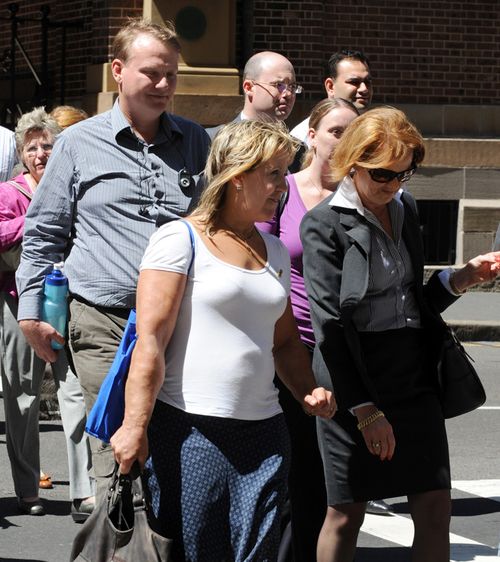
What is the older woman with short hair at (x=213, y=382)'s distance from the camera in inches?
153

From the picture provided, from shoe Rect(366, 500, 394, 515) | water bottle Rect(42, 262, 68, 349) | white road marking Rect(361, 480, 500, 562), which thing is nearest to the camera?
water bottle Rect(42, 262, 68, 349)

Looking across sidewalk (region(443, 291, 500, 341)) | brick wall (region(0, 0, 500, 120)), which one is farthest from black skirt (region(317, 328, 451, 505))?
brick wall (region(0, 0, 500, 120))

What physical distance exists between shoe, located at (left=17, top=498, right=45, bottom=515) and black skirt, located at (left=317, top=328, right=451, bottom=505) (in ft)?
8.18

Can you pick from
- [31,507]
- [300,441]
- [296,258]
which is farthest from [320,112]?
[31,507]

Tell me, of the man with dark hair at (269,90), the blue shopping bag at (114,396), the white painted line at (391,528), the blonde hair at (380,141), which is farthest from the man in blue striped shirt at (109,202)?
the white painted line at (391,528)

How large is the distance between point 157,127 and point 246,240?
1150 mm

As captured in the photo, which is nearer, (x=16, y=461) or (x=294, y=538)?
(x=294, y=538)

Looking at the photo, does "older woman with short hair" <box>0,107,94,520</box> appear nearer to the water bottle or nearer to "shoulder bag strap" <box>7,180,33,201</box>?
"shoulder bag strap" <box>7,180,33,201</box>

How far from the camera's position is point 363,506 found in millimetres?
4773

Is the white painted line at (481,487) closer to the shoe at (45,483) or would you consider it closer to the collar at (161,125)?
the shoe at (45,483)

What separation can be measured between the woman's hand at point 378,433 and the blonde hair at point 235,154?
0.95 metres

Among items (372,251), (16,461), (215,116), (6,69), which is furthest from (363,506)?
(6,69)

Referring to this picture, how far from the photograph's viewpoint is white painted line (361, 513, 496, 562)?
623 centimetres

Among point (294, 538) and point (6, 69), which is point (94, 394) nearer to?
point (294, 538)
